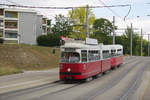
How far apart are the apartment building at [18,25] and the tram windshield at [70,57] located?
43881 millimetres

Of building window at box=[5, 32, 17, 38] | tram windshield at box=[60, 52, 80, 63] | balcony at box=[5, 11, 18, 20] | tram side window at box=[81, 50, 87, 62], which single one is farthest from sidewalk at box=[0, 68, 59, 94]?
balcony at box=[5, 11, 18, 20]

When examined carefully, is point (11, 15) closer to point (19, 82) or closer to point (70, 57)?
point (19, 82)

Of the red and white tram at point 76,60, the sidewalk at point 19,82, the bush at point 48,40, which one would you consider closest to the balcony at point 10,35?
the bush at point 48,40

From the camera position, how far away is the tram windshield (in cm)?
1986

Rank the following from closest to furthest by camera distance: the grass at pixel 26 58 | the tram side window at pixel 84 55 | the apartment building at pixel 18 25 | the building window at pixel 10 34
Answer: the tram side window at pixel 84 55 → the grass at pixel 26 58 → the apartment building at pixel 18 25 → the building window at pixel 10 34

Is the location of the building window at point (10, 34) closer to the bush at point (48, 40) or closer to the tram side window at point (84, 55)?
the bush at point (48, 40)

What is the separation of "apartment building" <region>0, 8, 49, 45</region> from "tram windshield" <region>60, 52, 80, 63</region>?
4388cm

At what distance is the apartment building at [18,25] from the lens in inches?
2482

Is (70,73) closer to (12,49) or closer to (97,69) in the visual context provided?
(97,69)

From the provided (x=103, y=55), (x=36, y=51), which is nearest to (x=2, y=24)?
(x=36, y=51)

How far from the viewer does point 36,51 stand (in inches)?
1713

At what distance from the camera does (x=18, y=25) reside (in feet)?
210

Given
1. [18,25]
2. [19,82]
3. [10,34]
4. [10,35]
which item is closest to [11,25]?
[18,25]

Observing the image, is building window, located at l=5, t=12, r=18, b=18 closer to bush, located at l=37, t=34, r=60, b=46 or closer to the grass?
bush, located at l=37, t=34, r=60, b=46
